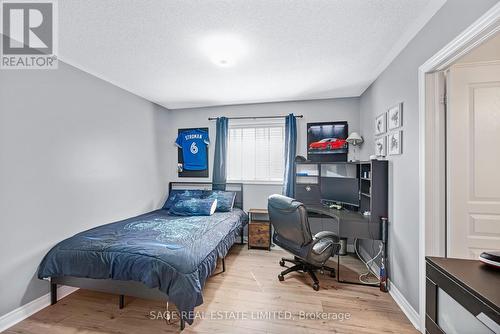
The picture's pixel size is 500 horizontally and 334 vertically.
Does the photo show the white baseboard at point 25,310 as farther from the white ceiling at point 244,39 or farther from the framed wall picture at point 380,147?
the framed wall picture at point 380,147

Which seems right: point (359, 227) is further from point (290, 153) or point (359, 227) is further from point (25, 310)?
point (25, 310)

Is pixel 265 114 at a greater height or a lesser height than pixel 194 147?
greater

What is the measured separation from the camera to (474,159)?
5.37ft

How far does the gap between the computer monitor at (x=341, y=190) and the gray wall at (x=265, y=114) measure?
2.30ft

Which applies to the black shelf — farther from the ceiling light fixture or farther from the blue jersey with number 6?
the ceiling light fixture

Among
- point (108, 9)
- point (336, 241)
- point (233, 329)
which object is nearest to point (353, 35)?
point (108, 9)

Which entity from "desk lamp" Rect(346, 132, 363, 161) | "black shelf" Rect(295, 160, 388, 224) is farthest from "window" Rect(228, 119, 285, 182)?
"desk lamp" Rect(346, 132, 363, 161)

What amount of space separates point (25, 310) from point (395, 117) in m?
4.01

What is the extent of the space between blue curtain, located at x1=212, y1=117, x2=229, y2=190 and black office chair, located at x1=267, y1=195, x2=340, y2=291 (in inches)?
60.3

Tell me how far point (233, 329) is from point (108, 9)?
272 cm

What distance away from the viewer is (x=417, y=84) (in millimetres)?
1858

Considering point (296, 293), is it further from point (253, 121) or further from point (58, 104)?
point (58, 104)

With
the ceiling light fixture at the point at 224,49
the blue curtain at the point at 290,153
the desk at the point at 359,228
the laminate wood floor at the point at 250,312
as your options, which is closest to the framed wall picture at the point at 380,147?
the desk at the point at 359,228

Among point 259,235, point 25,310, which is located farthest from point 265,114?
point 25,310
